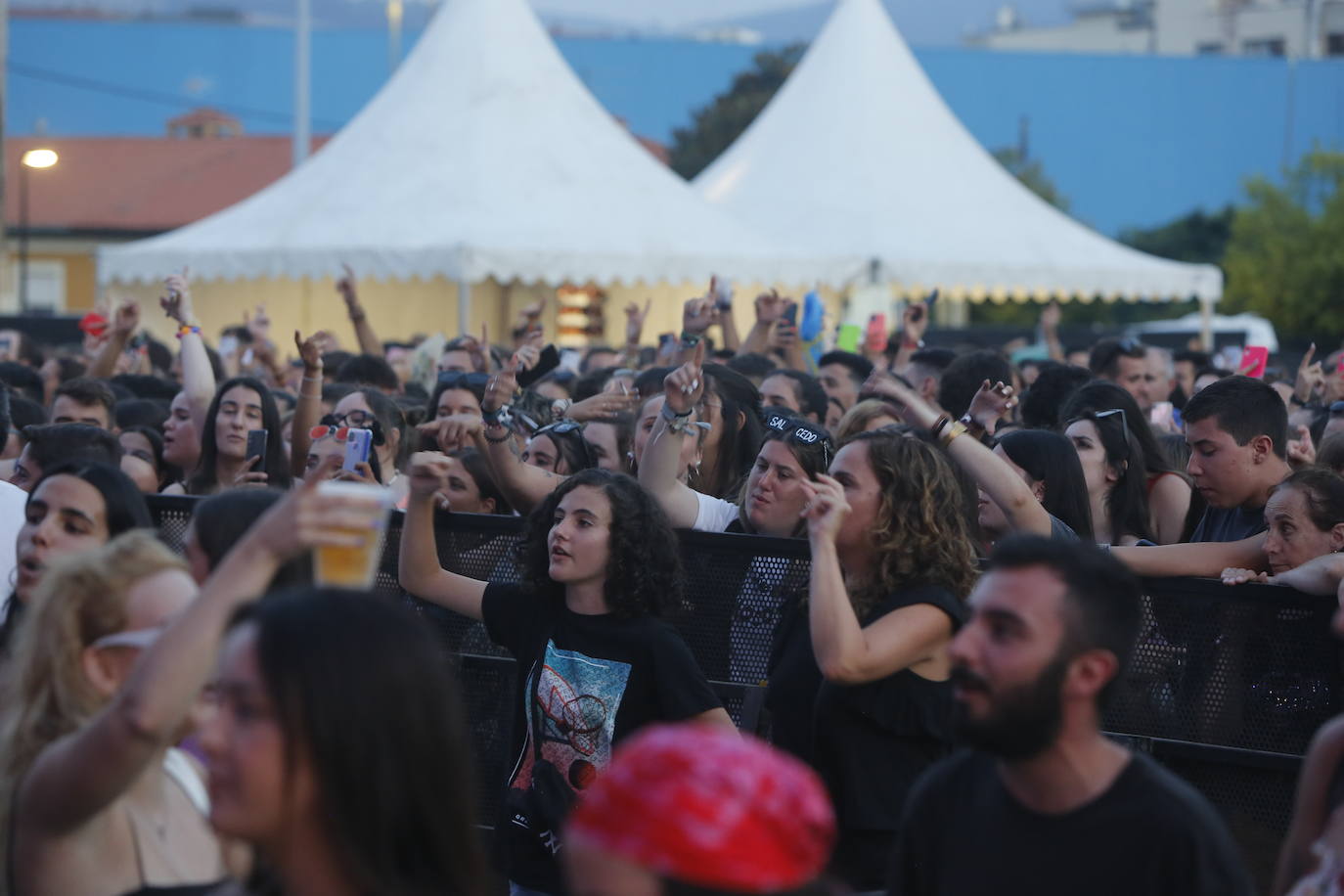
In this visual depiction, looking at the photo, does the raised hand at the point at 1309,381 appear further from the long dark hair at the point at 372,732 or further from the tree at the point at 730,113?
the tree at the point at 730,113

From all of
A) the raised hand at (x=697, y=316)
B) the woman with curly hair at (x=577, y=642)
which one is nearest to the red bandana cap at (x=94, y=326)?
the raised hand at (x=697, y=316)

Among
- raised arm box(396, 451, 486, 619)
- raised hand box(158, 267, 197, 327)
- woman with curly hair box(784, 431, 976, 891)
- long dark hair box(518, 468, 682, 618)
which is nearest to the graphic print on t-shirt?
long dark hair box(518, 468, 682, 618)

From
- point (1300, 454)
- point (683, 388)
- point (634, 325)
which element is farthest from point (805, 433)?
point (634, 325)

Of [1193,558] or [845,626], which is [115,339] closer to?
[1193,558]

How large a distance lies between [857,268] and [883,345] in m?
7.05

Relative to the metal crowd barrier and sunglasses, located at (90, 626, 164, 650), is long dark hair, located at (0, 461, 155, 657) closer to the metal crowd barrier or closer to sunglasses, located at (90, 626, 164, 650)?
sunglasses, located at (90, 626, 164, 650)

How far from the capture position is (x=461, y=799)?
2471 mm

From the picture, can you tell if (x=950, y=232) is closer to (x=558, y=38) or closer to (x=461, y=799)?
(x=461, y=799)

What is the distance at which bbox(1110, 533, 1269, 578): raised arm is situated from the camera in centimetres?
480

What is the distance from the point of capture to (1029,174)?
51.0m

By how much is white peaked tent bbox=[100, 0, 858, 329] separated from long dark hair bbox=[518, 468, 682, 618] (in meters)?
11.1

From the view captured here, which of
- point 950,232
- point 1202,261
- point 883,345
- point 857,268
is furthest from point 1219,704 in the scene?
point 1202,261

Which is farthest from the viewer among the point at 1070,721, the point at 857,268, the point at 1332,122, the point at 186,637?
the point at 1332,122

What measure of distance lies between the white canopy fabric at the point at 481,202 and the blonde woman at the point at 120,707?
12.9m
